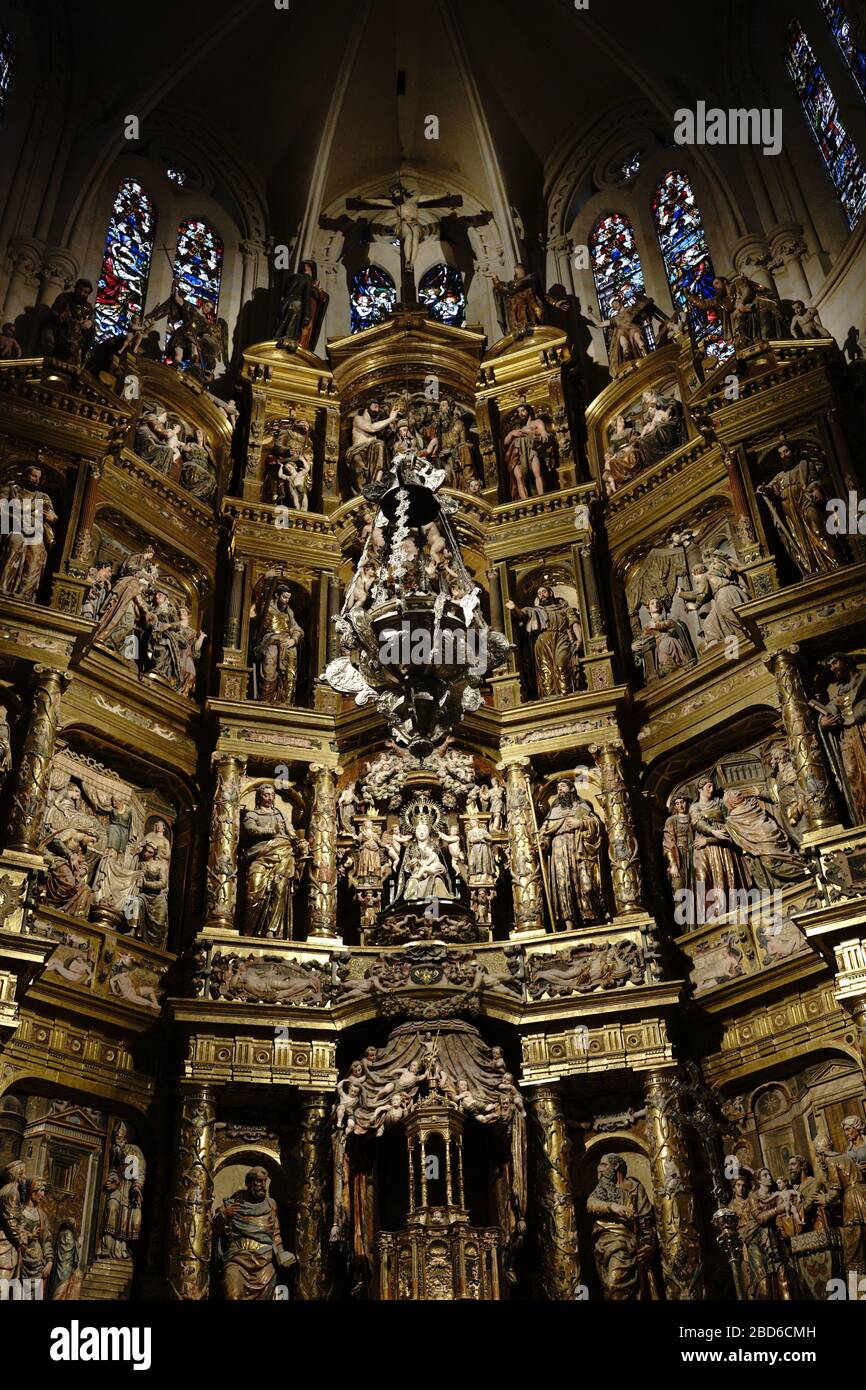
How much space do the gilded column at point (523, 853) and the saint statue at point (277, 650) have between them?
3.21 m

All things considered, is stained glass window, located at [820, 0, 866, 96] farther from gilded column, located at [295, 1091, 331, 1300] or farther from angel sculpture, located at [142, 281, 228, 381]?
gilded column, located at [295, 1091, 331, 1300]

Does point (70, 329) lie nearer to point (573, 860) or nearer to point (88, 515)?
point (88, 515)

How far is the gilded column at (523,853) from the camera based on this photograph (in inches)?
543

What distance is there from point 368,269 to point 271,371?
16.7ft

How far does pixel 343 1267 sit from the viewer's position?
11664mm

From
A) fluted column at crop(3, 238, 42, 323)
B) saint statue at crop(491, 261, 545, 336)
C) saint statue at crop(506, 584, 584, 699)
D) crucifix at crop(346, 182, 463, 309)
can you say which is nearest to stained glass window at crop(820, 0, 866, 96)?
saint statue at crop(491, 261, 545, 336)

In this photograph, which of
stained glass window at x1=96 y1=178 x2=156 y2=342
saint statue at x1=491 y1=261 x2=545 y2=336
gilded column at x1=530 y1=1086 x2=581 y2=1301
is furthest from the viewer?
saint statue at x1=491 y1=261 x2=545 y2=336

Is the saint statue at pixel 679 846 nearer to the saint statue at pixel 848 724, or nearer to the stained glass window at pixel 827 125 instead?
the saint statue at pixel 848 724

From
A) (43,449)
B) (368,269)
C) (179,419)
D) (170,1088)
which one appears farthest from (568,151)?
(170,1088)

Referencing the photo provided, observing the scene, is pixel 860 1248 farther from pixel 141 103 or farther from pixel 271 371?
pixel 141 103

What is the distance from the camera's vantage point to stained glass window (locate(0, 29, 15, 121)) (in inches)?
761

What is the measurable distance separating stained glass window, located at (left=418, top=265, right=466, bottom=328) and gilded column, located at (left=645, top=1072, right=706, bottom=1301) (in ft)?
48.5

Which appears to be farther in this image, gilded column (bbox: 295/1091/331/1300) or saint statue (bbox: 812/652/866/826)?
saint statue (bbox: 812/652/866/826)

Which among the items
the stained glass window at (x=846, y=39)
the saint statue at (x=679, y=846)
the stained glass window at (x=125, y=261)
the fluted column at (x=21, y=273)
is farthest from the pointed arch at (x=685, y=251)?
the fluted column at (x=21, y=273)
